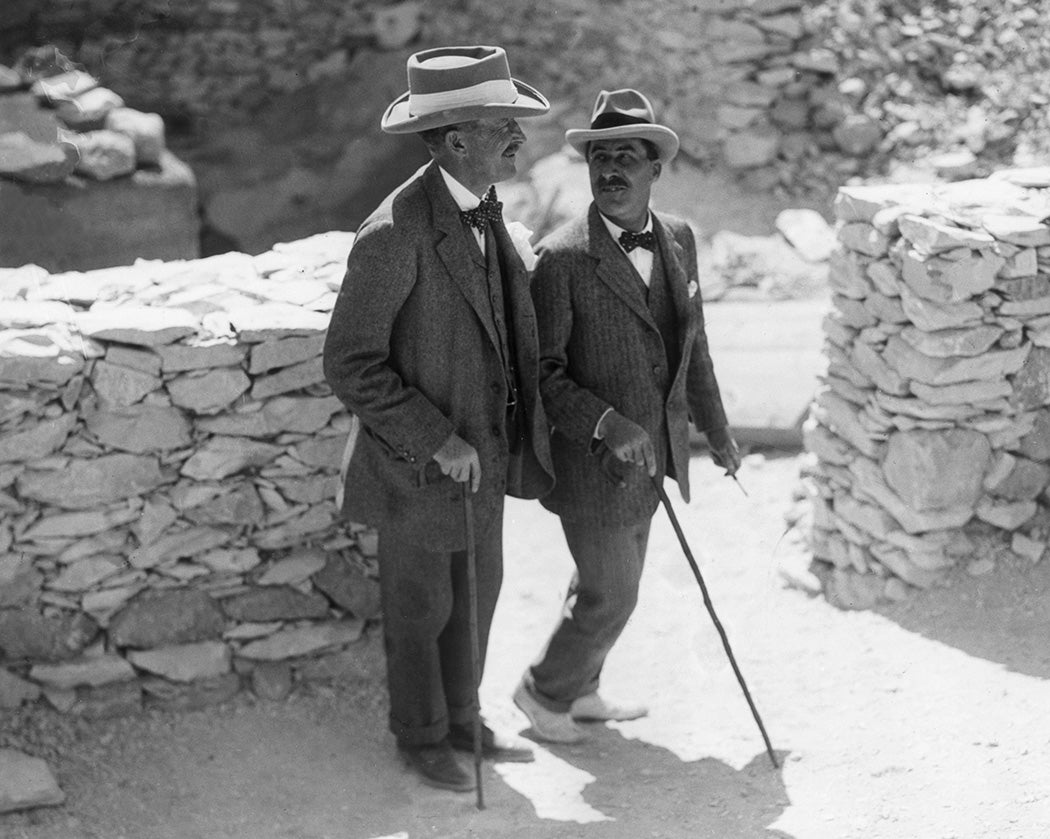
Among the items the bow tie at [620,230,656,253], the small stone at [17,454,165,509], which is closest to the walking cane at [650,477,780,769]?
the bow tie at [620,230,656,253]

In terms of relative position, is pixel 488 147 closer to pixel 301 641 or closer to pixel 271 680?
pixel 301 641

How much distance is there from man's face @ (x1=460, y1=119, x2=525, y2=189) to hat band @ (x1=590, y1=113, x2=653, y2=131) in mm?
294

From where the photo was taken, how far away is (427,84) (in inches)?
146

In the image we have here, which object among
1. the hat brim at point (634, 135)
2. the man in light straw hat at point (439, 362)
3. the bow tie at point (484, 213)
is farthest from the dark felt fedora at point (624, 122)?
the bow tie at point (484, 213)

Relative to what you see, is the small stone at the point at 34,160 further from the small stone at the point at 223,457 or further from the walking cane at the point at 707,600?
the walking cane at the point at 707,600

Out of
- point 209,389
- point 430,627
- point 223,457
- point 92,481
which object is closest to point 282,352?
point 209,389

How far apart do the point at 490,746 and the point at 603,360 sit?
1.30 meters

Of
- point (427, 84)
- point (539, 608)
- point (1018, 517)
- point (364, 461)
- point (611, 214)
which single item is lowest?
point (539, 608)

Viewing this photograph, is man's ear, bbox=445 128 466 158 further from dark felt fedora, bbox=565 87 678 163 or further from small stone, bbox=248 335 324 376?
small stone, bbox=248 335 324 376

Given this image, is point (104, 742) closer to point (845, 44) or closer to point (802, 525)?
point (802, 525)

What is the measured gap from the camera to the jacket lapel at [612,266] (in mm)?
4027

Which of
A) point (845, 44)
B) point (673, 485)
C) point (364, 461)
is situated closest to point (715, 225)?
point (845, 44)

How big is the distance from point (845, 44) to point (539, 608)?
570 cm

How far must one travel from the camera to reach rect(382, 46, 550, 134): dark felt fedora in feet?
12.1
